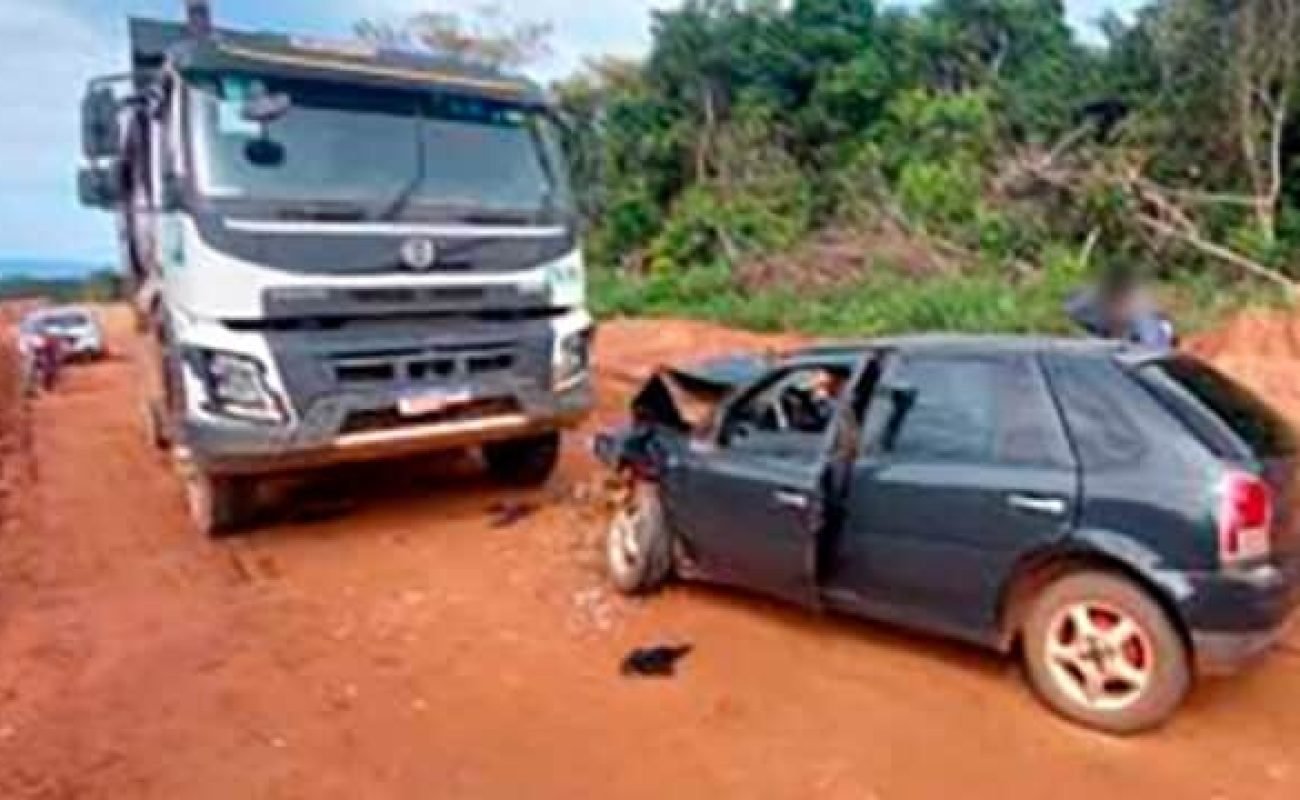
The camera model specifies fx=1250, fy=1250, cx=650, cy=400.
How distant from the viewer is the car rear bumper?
465 centimetres

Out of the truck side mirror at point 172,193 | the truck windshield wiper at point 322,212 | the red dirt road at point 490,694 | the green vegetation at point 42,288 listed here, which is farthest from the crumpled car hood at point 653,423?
the green vegetation at point 42,288

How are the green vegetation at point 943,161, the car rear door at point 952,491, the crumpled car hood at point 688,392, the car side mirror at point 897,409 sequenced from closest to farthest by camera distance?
the car rear door at point 952,491, the car side mirror at point 897,409, the crumpled car hood at point 688,392, the green vegetation at point 943,161

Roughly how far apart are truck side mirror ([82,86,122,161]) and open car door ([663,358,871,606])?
16.9 feet

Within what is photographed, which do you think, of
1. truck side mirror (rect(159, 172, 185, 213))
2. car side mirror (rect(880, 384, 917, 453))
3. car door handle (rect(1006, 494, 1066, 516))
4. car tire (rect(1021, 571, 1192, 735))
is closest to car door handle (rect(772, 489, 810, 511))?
car side mirror (rect(880, 384, 917, 453))

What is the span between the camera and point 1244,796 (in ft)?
14.6

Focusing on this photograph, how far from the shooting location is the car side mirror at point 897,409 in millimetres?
5621

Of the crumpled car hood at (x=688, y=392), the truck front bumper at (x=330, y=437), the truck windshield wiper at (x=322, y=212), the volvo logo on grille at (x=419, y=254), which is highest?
the truck windshield wiper at (x=322, y=212)

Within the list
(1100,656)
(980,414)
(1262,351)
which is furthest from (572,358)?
(1262,351)

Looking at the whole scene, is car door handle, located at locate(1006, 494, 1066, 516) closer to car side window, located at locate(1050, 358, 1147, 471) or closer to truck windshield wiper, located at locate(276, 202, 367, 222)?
car side window, located at locate(1050, 358, 1147, 471)

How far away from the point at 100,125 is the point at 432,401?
135 inches

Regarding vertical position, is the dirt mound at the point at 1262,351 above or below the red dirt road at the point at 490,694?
above

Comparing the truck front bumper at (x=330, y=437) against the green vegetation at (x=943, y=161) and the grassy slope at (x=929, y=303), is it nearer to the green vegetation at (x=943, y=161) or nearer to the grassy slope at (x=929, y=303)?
the green vegetation at (x=943, y=161)

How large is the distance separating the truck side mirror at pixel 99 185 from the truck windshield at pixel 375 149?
2338 millimetres

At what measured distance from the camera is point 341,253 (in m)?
7.59
